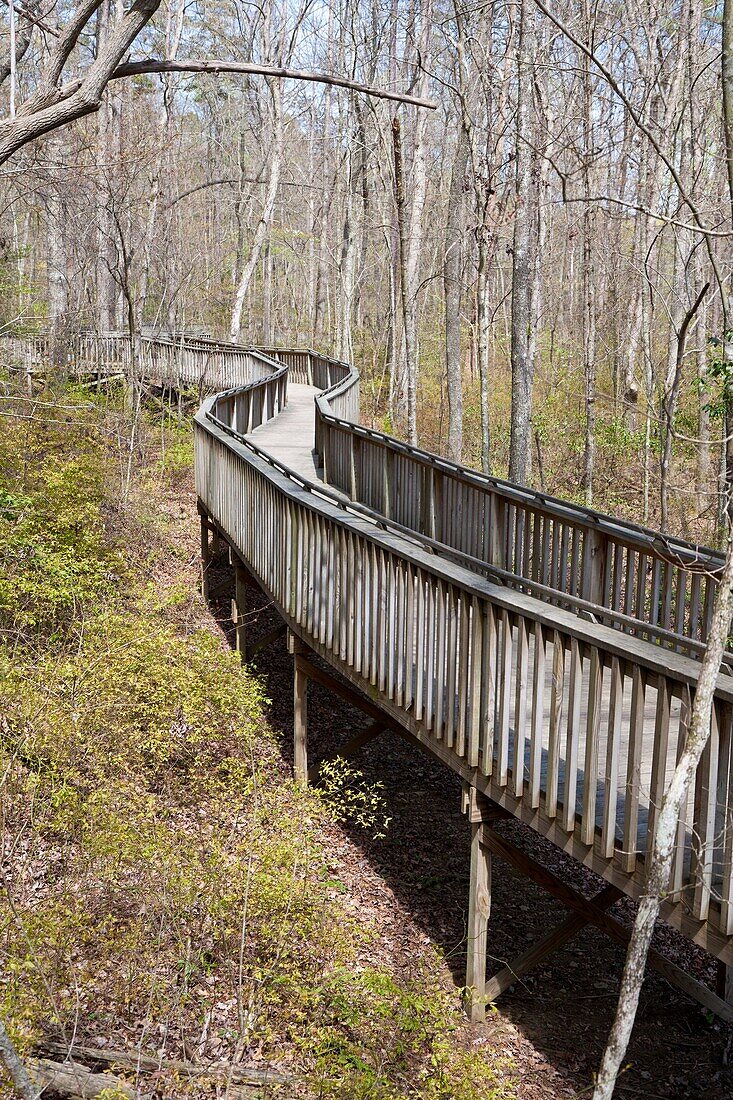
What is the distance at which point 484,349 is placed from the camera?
1978cm

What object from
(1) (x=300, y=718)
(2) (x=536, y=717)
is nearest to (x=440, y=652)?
(2) (x=536, y=717)

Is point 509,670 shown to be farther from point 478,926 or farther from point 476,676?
point 478,926

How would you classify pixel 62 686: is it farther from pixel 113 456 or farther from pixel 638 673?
pixel 113 456

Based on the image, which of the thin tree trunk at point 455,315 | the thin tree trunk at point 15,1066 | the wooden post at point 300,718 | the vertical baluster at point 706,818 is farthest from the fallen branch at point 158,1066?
the thin tree trunk at point 455,315

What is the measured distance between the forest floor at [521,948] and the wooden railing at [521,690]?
1671 millimetres

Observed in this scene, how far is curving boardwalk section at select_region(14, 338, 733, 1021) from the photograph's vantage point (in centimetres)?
450

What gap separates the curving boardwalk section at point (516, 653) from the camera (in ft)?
14.8

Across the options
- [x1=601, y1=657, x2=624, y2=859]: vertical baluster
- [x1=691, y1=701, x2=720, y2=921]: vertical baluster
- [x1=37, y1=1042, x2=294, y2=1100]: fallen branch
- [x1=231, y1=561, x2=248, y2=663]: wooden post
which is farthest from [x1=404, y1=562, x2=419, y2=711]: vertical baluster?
[x1=231, y1=561, x2=248, y2=663]: wooden post

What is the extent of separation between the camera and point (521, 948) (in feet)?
26.3

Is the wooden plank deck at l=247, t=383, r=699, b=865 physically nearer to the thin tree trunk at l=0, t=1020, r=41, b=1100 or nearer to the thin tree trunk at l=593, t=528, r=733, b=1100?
the thin tree trunk at l=593, t=528, r=733, b=1100

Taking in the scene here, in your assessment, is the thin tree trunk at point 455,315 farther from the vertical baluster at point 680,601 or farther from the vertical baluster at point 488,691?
the vertical baluster at point 488,691

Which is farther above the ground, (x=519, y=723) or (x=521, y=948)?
(x=519, y=723)

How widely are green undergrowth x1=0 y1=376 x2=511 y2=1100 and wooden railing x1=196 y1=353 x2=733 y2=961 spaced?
1.41 m

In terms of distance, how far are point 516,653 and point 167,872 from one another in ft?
9.18
